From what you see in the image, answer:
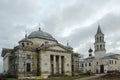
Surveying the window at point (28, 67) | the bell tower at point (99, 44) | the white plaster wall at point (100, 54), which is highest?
the bell tower at point (99, 44)

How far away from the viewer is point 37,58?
2301 inches

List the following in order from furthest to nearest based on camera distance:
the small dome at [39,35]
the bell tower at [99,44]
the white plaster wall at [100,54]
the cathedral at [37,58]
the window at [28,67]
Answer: the white plaster wall at [100,54], the bell tower at [99,44], the small dome at [39,35], the window at [28,67], the cathedral at [37,58]

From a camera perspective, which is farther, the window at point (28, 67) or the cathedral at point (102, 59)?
the cathedral at point (102, 59)

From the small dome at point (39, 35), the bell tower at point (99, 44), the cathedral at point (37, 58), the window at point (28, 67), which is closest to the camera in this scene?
the cathedral at point (37, 58)

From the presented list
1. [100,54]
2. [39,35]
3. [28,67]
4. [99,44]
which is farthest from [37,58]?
[100,54]

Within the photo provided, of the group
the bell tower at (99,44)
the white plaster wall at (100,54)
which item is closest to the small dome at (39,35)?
the bell tower at (99,44)

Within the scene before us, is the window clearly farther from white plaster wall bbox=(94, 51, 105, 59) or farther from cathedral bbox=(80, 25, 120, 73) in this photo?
white plaster wall bbox=(94, 51, 105, 59)

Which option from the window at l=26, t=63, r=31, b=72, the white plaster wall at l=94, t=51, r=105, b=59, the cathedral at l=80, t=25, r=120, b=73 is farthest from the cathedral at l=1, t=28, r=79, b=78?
the white plaster wall at l=94, t=51, r=105, b=59

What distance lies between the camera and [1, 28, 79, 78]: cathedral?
181 feet

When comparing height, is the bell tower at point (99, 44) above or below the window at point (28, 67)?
above

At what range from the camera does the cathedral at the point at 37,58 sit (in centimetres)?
5513

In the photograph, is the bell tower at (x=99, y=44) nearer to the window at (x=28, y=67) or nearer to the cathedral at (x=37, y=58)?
the cathedral at (x=37, y=58)

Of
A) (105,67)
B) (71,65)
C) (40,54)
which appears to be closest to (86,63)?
(105,67)

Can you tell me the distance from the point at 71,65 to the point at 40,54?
1220 centimetres
